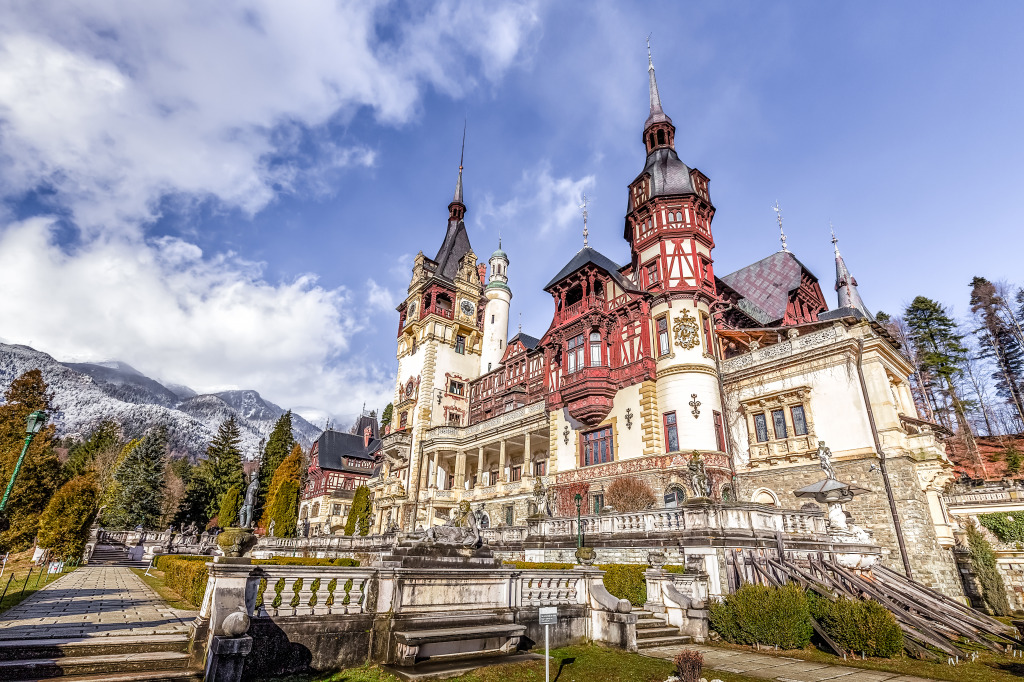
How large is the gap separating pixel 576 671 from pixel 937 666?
7945mm

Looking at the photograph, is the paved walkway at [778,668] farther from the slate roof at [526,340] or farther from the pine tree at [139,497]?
the pine tree at [139,497]

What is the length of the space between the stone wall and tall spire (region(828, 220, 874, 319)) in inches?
622

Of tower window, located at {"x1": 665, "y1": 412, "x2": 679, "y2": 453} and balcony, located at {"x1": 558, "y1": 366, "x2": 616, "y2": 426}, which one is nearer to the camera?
tower window, located at {"x1": 665, "y1": 412, "x2": 679, "y2": 453}

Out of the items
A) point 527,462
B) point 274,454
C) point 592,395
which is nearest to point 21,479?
point 527,462

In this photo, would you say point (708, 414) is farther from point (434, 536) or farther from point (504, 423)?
point (434, 536)

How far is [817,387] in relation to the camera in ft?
88.4

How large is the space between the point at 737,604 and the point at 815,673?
3.13 meters

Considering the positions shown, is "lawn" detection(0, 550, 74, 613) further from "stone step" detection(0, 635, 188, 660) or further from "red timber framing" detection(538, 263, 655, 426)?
"red timber framing" detection(538, 263, 655, 426)

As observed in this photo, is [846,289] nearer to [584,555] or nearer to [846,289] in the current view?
[846,289]

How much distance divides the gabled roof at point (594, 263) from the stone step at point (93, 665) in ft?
98.7

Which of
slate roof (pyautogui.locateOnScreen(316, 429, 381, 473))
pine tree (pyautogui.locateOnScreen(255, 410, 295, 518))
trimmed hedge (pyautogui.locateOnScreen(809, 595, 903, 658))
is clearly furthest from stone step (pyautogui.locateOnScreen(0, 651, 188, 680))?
pine tree (pyautogui.locateOnScreen(255, 410, 295, 518))

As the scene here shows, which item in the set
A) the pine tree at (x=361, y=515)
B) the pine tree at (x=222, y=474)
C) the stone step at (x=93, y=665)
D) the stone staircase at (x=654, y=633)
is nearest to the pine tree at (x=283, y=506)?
the pine tree at (x=222, y=474)

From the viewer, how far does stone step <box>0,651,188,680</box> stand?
6.90m

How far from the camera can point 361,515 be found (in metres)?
48.4
